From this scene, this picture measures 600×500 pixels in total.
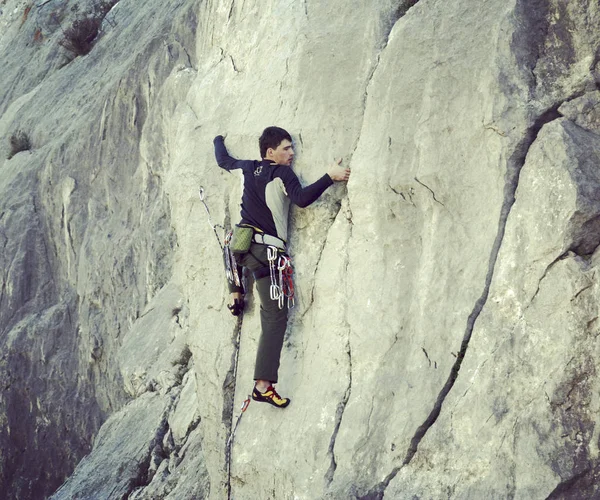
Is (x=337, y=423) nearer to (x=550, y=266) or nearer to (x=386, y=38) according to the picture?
(x=550, y=266)

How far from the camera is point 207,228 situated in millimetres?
7961

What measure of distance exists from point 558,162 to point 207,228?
3.65 m

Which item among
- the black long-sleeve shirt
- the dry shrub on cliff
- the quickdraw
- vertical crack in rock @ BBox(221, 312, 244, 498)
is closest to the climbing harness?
the black long-sleeve shirt

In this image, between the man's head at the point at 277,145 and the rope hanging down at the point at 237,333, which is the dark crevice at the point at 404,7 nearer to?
the man's head at the point at 277,145

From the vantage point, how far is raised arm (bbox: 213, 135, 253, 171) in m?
7.42

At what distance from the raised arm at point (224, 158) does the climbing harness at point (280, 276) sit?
0.91 m

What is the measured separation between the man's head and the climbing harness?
78cm

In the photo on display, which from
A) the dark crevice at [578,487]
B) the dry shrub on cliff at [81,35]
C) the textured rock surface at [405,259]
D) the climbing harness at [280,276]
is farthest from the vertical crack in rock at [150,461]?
the dry shrub on cliff at [81,35]

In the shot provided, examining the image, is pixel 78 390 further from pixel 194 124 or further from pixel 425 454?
pixel 425 454

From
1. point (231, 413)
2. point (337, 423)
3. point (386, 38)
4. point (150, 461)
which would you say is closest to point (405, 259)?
point (337, 423)

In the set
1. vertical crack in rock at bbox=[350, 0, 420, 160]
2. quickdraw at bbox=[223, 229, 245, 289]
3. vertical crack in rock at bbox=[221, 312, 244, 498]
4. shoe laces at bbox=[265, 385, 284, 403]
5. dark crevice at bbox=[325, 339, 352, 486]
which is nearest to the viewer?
dark crevice at bbox=[325, 339, 352, 486]

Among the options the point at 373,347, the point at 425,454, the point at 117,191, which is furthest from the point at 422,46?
the point at 117,191

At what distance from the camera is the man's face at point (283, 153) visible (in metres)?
7.03

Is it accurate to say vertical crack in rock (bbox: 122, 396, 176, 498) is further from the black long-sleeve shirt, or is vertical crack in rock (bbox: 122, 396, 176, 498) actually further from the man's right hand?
the man's right hand
